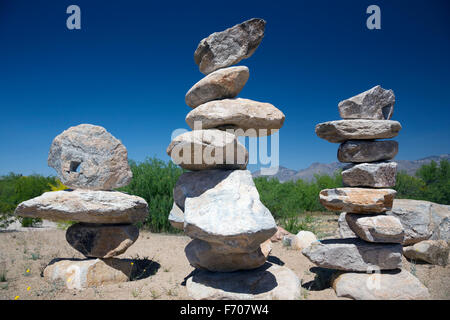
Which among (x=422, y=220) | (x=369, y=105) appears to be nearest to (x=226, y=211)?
(x=369, y=105)

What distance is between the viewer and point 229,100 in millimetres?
3949

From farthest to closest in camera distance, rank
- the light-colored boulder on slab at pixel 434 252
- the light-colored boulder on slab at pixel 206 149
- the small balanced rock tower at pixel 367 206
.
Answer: the light-colored boulder on slab at pixel 434 252 < the small balanced rock tower at pixel 367 206 < the light-colored boulder on slab at pixel 206 149

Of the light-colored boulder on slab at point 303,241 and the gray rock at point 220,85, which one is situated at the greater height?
the gray rock at point 220,85

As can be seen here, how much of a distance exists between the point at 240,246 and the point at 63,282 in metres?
2.56

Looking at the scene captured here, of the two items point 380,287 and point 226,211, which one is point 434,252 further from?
point 226,211

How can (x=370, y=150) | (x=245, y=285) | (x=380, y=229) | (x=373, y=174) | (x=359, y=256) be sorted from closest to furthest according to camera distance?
(x=245, y=285) < (x=380, y=229) < (x=359, y=256) < (x=373, y=174) < (x=370, y=150)

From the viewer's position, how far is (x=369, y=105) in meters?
4.16

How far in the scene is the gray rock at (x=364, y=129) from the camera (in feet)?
13.2

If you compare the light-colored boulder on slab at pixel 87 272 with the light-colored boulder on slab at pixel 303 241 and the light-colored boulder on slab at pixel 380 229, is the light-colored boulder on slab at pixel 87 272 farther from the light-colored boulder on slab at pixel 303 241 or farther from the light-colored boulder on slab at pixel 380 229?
the light-colored boulder on slab at pixel 303 241

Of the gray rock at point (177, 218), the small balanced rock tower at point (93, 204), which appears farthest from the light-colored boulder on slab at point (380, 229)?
the small balanced rock tower at point (93, 204)

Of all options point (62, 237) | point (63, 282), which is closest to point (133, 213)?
point (63, 282)

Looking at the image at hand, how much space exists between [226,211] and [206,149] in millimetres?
809

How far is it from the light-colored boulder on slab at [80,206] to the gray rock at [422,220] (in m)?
4.73

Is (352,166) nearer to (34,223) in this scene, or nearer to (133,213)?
(133,213)
